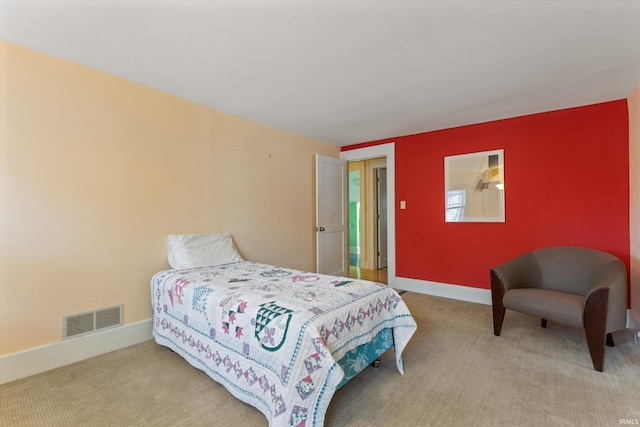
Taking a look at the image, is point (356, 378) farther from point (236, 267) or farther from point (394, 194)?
point (394, 194)

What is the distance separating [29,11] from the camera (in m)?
1.69

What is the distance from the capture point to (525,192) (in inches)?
134

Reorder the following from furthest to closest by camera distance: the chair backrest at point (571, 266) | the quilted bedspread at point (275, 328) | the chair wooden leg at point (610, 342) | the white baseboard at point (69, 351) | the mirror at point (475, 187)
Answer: the mirror at point (475, 187) → the chair backrest at point (571, 266) → the chair wooden leg at point (610, 342) → the white baseboard at point (69, 351) → the quilted bedspread at point (275, 328)

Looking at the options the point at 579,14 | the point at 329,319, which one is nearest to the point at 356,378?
the point at 329,319

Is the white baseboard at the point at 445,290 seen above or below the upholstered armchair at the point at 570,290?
below

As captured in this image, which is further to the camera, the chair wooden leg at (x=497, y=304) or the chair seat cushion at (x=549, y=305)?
the chair wooden leg at (x=497, y=304)

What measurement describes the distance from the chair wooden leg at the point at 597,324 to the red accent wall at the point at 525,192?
4.42 ft

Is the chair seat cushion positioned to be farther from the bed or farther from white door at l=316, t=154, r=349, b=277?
white door at l=316, t=154, r=349, b=277

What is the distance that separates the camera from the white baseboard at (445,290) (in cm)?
365

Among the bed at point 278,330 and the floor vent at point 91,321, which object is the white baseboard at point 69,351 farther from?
the bed at point 278,330

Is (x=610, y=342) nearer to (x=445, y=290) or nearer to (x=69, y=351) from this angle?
(x=445, y=290)

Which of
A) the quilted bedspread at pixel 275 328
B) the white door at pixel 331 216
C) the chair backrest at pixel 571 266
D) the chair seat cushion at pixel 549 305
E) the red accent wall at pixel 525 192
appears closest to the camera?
the quilted bedspread at pixel 275 328

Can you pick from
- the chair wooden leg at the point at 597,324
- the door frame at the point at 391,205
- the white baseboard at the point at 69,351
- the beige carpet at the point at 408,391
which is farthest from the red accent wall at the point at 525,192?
the white baseboard at the point at 69,351

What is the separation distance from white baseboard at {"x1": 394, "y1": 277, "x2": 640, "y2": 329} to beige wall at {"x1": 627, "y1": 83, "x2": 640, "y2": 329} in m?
1.24
